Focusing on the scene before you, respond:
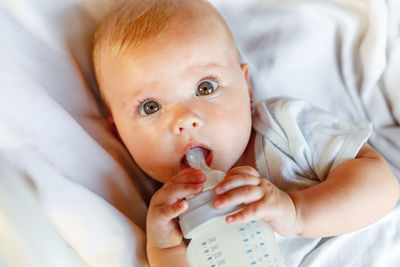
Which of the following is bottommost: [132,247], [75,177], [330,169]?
[330,169]

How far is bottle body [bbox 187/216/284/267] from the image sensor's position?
764 millimetres

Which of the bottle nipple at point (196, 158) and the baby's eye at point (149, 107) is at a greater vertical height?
the baby's eye at point (149, 107)

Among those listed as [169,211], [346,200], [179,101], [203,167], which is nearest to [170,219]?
[169,211]

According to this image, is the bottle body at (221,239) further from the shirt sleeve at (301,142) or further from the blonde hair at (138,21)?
the blonde hair at (138,21)

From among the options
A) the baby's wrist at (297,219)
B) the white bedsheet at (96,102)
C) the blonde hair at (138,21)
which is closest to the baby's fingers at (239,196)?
the baby's wrist at (297,219)

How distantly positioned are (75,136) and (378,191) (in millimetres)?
699

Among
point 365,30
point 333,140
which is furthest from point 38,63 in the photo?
point 365,30

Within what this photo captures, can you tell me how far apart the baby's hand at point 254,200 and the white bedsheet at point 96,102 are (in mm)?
162

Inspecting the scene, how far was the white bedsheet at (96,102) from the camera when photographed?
3.08 feet

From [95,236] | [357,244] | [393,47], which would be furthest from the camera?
[393,47]

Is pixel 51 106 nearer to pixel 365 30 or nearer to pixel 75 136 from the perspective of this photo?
pixel 75 136

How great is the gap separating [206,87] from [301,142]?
27 centimetres

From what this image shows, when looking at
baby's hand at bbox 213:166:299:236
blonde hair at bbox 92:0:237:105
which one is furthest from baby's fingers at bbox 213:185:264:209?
blonde hair at bbox 92:0:237:105

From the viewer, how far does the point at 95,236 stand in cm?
92
